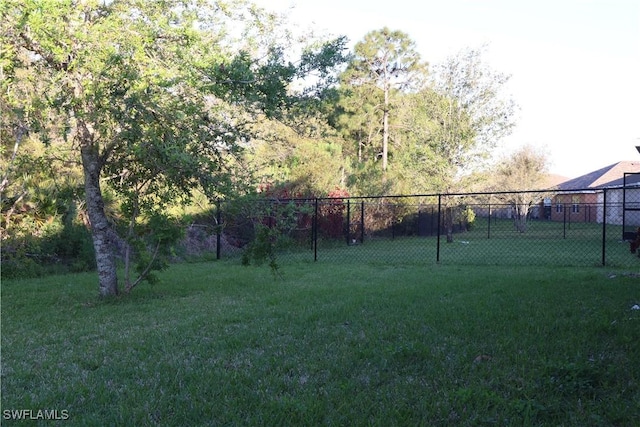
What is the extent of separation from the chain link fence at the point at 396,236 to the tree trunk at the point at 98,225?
1.72 metres

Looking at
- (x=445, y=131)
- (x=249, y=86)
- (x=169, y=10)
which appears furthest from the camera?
(x=445, y=131)

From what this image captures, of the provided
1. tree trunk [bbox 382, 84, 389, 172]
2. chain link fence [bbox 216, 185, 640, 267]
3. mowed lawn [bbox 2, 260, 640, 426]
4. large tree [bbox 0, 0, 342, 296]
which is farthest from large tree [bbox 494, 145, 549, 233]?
large tree [bbox 0, 0, 342, 296]

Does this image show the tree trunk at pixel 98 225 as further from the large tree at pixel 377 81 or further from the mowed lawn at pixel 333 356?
the large tree at pixel 377 81

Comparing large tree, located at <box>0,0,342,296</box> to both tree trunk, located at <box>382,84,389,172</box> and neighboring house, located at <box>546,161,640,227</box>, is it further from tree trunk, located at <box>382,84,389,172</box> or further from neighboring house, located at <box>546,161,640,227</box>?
neighboring house, located at <box>546,161,640,227</box>

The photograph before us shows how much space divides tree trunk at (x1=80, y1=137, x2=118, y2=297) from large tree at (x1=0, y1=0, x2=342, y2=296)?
15 millimetres

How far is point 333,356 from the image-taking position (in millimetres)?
3887

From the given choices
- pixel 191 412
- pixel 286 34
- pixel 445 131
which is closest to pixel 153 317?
pixel 191 412

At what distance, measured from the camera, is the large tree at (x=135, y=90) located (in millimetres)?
5395

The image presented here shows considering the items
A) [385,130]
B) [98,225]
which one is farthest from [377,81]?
[98,225]

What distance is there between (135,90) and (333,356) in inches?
146

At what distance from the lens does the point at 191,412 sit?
285 centimetres

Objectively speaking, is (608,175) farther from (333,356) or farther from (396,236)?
(333,356)

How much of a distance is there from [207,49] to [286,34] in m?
4.30

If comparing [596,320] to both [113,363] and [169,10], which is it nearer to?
[113,363]
